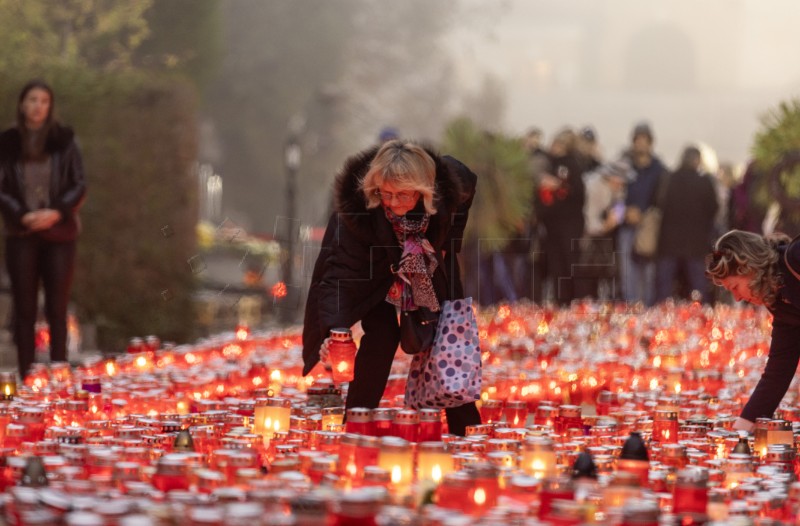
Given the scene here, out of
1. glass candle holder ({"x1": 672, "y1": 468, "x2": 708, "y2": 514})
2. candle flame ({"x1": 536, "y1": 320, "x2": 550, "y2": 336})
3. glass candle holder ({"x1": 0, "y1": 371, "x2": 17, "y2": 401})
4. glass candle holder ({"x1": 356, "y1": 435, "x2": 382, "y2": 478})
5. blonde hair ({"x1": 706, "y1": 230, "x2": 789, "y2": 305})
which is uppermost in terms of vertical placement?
blonde hair ({"x1": 706, "y1": 230, "x2": 789, "y2": 305})

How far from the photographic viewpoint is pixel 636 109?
54.8 m

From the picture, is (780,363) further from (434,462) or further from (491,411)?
(434,462)

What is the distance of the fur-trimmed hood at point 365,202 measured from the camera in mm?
6734

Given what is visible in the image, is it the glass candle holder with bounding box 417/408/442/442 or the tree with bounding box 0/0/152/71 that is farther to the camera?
the tree with bounding box 0/0/152/71

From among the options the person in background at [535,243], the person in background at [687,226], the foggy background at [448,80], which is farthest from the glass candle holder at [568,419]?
the foggy background at [448,80]

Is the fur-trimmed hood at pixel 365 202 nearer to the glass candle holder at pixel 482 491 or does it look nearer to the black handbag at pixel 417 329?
the black handbag at pixel 417 329

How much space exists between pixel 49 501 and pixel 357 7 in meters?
47.6

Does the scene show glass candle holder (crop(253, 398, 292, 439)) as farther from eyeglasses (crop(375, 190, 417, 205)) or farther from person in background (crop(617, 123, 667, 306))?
person in background (crop(617, 123, 667, 306))

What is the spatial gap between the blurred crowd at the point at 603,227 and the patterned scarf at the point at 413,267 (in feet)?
32.8

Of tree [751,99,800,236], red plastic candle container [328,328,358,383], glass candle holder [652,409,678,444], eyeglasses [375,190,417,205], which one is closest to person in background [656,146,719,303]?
tree [751,99,800,236]

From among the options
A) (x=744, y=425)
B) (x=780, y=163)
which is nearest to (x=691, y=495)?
(x=744, y=425)

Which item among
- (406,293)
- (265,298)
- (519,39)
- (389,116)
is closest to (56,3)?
(265,298)

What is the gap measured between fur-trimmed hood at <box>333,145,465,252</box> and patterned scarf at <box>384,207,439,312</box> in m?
0.06

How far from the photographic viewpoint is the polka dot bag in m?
6.73
